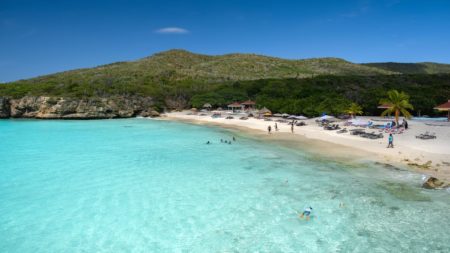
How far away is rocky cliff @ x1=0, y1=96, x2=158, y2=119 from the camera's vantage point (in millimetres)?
60594

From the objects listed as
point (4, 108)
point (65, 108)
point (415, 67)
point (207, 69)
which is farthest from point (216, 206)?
point (415, 67)

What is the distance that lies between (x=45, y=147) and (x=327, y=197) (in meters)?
24.7

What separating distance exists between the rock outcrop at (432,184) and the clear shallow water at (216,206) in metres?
0.56

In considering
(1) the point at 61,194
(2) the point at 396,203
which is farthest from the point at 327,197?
(1) the point at 61,194

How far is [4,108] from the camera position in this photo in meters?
62.2

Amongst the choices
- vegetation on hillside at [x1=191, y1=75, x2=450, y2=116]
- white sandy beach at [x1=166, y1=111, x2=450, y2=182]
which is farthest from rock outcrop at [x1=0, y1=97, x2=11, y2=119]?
white sandy beach at [x1=166, y1=111, x2=450, y2=182]

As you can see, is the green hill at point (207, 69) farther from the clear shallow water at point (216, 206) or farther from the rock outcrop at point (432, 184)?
the rock outcrop at point (432, 184)

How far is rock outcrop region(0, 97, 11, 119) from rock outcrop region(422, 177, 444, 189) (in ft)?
223

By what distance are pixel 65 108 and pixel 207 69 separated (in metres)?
57.4

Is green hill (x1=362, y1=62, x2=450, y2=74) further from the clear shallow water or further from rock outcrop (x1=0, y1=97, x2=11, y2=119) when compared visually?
the clear shallow water

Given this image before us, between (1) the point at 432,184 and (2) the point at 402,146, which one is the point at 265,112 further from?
(1) the point at 432,184

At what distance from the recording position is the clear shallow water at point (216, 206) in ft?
33.7

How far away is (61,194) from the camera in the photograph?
15367 mm

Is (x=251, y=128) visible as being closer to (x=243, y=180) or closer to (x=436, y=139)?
(x=436, y=139)
